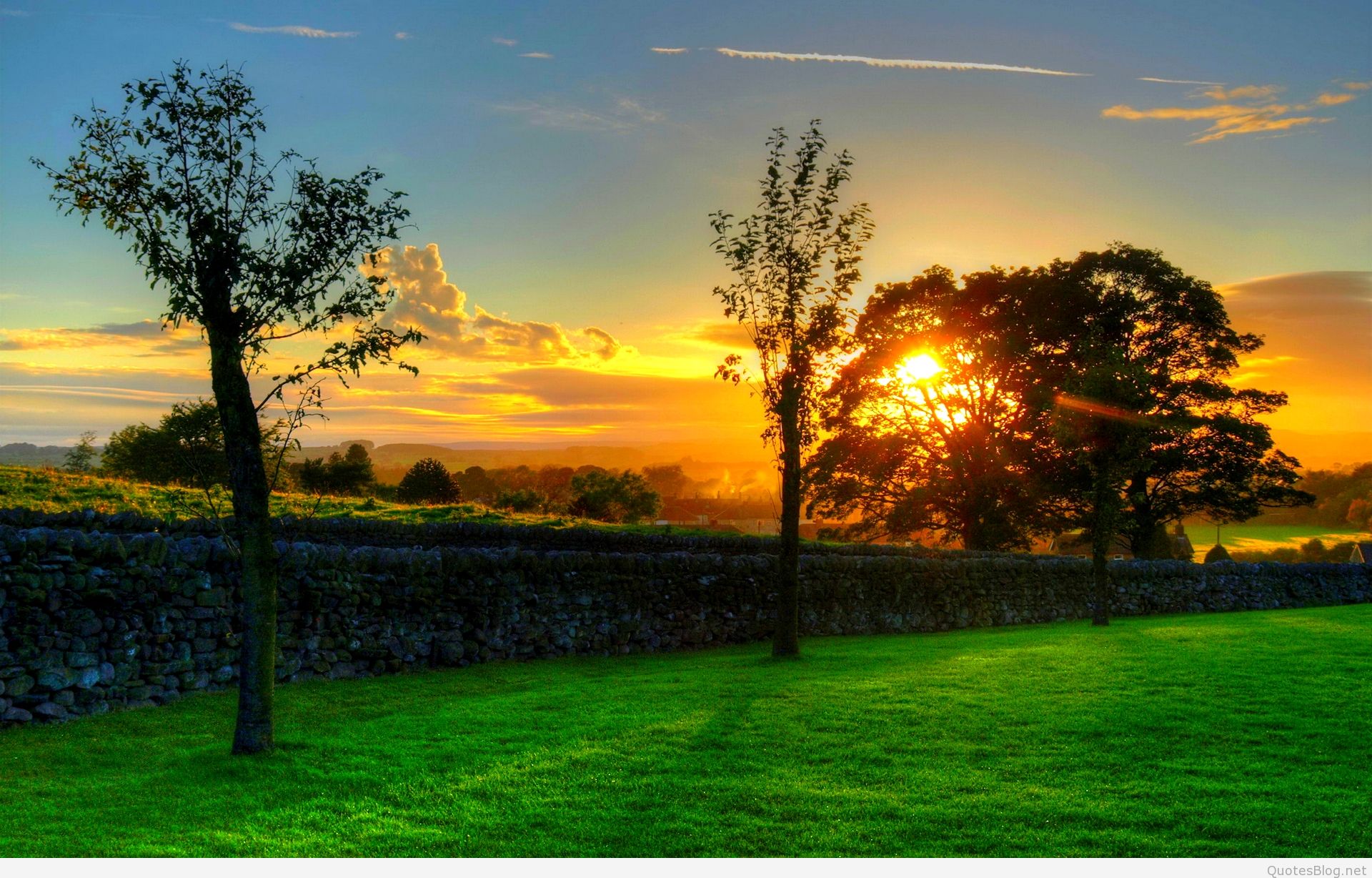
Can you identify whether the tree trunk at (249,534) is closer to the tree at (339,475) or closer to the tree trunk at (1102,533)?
the tree trunk at (1102,533)

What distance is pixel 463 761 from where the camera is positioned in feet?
28.9

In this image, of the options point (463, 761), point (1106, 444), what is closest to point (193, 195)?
point (463, 761)

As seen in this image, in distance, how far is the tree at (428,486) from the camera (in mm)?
46500

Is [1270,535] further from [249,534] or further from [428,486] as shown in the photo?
[249,534]

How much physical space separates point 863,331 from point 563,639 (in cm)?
2443

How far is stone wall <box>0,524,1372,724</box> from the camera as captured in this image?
1094 cm

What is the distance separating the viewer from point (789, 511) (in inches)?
685

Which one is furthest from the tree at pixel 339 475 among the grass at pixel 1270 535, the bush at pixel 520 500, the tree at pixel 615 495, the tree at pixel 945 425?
the grass at pixel 1270 535

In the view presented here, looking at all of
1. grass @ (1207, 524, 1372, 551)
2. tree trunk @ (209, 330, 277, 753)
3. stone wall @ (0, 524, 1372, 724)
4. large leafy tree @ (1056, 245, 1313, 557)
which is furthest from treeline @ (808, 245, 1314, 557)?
grass @ (1207, 524, 1372, 551)

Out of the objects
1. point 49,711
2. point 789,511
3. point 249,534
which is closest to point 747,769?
point 249,534

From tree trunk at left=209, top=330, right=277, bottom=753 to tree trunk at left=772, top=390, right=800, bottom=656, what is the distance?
9.64m

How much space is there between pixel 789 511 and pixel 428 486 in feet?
108

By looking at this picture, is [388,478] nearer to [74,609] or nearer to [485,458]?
[74,609]

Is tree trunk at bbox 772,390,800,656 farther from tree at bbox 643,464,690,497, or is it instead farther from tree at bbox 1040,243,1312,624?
tree at bbox 643,464,690,497
